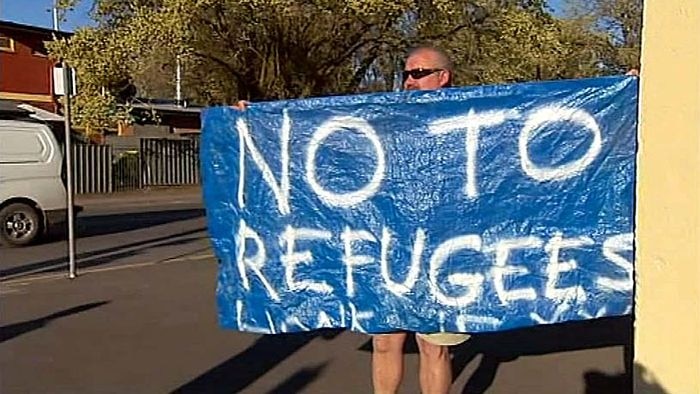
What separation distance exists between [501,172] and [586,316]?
2.49ft

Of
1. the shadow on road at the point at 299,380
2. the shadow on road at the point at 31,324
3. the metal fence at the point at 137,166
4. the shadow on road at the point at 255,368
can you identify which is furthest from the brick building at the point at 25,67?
the shadow on road at the point at 299,380

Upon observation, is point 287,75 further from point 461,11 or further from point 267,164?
point 267,164

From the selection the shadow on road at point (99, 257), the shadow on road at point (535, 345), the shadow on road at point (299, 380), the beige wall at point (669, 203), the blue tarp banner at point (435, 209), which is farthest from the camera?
the shadow on road at point (99, 257)

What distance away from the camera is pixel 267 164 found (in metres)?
4.83

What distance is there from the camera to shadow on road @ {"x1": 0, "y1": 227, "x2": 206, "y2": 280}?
12117 mm

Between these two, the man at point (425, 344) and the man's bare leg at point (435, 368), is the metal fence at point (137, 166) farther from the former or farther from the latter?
the man's bare leg at point (435, 368)

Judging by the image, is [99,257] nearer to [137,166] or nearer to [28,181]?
[28,181]

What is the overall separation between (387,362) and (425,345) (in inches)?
11.0

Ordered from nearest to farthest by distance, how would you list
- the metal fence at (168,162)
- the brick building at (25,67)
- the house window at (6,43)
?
the metal fence at (168,162) → the brick building at (25,67) → the house window at (6,43)

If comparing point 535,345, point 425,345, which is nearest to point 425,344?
point 425,345

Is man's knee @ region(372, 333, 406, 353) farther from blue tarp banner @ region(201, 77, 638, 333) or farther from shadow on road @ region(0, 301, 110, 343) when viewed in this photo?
shadow on road @ region(0, 301, 110, 343)

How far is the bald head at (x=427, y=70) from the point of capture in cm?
469

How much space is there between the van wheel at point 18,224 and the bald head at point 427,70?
11.8 metres

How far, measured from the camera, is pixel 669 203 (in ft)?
9.66
